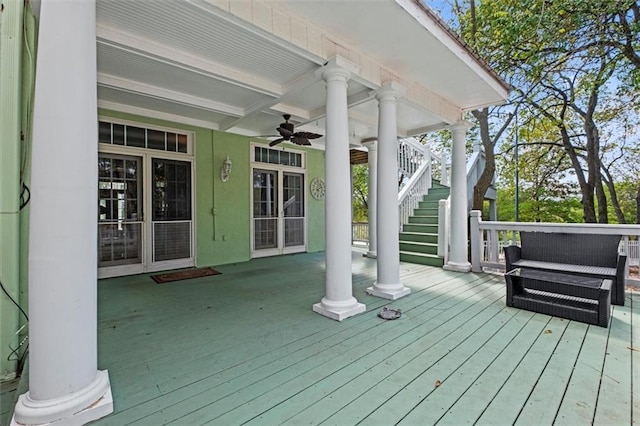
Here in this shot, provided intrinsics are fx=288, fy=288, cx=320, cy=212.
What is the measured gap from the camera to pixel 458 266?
5.17 m

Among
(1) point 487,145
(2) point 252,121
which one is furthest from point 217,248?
(1) point 487,145

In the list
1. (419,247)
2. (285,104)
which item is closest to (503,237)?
(419,247)

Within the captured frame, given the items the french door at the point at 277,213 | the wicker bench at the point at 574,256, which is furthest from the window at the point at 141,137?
the wicker bench at the point at 574,256

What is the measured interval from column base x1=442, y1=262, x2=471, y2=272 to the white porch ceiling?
2566 millimetres

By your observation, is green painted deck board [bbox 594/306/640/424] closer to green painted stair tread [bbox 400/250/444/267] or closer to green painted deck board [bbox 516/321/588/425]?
green painted deck board [bbox 516/321/588/425]

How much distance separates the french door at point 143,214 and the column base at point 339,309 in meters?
3.55

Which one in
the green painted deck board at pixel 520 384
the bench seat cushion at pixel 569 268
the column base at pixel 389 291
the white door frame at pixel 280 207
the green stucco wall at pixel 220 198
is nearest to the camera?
the green painted deck board at pixel 520 384

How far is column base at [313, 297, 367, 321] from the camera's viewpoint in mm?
3040

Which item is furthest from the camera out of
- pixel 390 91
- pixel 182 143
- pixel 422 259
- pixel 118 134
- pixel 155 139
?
pixel 422 259

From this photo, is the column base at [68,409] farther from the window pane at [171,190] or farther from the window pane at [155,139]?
the window pane at [155,139]

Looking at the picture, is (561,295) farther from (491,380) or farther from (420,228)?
(420,228)

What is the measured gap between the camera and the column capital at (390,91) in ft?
11.9

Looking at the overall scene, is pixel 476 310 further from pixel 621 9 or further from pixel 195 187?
pixel 621 9

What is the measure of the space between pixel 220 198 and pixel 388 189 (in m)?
3.74
